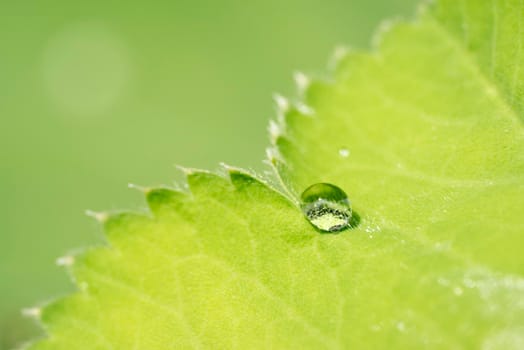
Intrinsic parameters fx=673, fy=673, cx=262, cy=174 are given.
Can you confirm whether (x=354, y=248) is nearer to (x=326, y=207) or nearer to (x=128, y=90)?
(x=326, y=207)

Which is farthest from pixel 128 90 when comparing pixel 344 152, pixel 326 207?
pixel 326 207

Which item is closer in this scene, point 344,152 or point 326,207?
point 326,207

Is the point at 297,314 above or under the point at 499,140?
under

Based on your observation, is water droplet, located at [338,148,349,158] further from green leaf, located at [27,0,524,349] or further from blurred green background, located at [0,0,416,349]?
blurred green background, located at [0,0,416,349]

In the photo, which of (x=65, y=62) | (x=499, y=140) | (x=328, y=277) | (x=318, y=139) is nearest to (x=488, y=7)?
(x=499, y=140)

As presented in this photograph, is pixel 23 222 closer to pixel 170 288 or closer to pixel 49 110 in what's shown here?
pixel 49 110

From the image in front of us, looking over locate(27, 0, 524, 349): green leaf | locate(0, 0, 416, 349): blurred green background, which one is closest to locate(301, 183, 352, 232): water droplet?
locate(27, 0, 524, 349): green leaf
